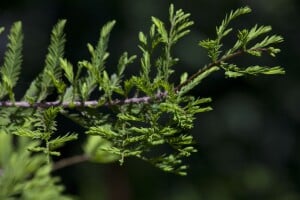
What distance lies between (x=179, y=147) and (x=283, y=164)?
4.42 m

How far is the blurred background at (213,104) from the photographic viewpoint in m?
4.61

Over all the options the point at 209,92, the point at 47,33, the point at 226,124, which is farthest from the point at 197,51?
the point at 47,33

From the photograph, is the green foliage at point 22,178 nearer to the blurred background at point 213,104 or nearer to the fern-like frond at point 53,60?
the fern-like frond at point 53,60

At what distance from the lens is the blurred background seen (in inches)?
182

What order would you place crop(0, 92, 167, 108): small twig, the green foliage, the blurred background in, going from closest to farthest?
the green foliage → crop(0, 92, 167, 108): small twig → the blurred background

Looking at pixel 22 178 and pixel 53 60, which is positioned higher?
pixel 53 60

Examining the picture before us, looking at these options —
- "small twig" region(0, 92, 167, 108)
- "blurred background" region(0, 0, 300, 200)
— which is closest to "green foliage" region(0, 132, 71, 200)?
"small twig" region(0, 92, 167, 108)

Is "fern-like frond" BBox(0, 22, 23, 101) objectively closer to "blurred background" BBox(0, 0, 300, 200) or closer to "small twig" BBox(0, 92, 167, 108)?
"small twig" BBox(0, 92, 167, 108)

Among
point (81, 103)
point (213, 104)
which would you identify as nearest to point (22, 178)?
point (81, 103)

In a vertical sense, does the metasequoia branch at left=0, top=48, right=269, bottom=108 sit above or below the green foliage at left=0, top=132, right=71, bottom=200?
above

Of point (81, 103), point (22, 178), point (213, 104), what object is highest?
point (213, 104)

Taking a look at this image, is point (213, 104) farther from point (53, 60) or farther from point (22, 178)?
point (22, 178)

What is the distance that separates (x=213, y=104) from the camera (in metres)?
4.93

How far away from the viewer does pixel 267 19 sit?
4820 mm
